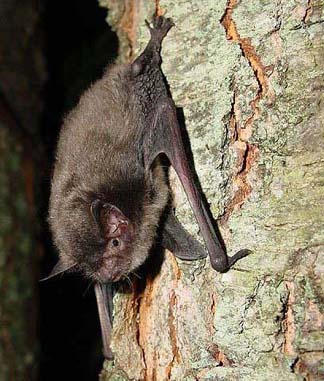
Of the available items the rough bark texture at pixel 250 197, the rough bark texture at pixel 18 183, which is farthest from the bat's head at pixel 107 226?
the rough bark texture at pixel 18 183

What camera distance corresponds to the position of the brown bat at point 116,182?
335cm

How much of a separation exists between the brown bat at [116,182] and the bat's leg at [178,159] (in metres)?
0.01

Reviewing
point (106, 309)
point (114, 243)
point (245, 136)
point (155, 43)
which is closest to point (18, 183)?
point (106, 309)

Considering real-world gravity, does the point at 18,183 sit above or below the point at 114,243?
above

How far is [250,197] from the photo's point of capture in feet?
9.25

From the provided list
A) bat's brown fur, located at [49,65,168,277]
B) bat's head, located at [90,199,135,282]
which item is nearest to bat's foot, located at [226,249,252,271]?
bat's brown fur, located at [49,65,168,277]

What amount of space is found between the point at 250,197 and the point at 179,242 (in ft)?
1.48

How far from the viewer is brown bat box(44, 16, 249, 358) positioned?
3354 mm

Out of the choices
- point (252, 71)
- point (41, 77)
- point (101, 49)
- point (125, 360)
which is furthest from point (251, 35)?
point (41, 77)

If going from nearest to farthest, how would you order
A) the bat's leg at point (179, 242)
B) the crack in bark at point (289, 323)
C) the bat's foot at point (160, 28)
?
the crack in bark at point (289, 323)
the bat's leg at point (179, 242)
the bat's foot at point (160, 28)

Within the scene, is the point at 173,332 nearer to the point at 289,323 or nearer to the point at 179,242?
the point at 179,242

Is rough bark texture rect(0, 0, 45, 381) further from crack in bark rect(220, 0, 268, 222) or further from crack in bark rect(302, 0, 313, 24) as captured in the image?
crack in bark rect(302, 0, 313, 24)

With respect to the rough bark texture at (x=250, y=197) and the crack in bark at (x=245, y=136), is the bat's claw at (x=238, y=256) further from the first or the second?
the crack in bark at (x=245, y=136)

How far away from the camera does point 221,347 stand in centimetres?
282
